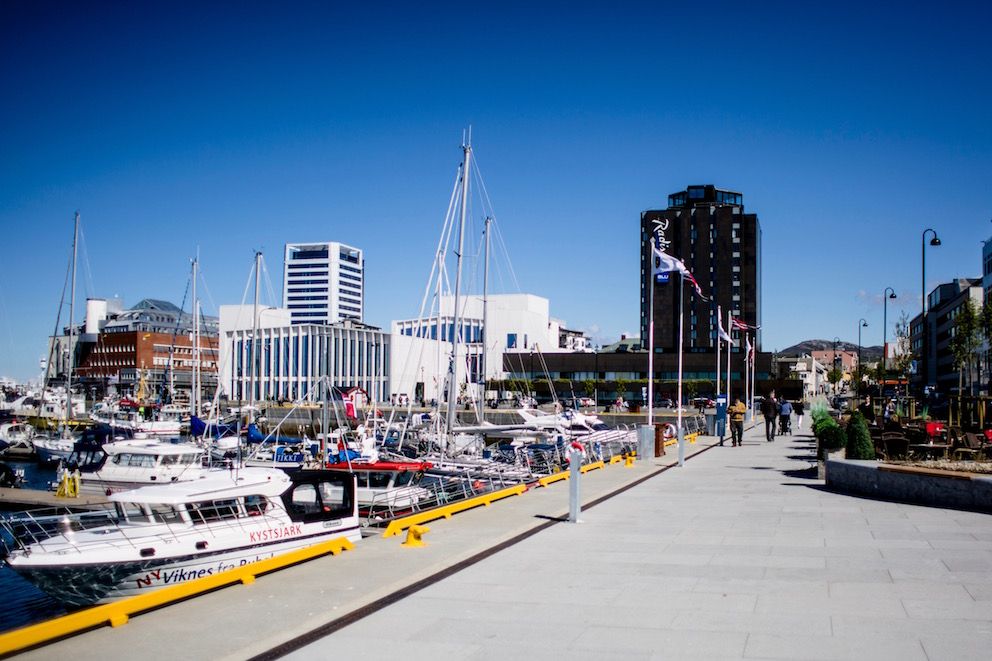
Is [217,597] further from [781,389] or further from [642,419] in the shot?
[781,389]

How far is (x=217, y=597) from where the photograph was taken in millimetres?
10031

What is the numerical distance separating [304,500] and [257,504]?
4.09 ft

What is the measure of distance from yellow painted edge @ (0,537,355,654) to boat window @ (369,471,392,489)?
1642 centimetres

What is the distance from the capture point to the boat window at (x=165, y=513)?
17125 mm

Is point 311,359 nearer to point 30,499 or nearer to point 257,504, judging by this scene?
point 30,499

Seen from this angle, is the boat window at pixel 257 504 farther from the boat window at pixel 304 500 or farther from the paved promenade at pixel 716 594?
the paved promenade at pixel 716 594

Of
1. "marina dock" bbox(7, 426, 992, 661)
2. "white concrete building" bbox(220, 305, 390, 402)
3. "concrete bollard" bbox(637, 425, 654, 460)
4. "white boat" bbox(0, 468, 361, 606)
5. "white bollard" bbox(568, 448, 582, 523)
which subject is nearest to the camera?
"marina dock" bbox(7, 426, 992, 661)

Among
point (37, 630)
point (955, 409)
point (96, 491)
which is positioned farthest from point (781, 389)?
point (37, 630)

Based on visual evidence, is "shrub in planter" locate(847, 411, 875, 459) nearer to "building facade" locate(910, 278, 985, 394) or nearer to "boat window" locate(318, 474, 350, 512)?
"boat window" locate(318, 474, 350, 512)

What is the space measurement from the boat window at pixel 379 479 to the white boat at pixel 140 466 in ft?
33.2

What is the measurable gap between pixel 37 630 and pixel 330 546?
5000mm

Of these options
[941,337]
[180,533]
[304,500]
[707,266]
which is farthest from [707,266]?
[180,533]

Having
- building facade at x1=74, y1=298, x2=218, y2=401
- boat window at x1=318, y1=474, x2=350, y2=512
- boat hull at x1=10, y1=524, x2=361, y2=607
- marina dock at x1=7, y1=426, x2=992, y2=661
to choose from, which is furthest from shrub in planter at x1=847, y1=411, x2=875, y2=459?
building facade at x1=74, y1=298, x2=218, y2=401

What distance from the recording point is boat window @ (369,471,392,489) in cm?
2837
